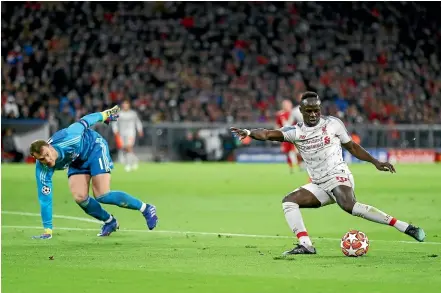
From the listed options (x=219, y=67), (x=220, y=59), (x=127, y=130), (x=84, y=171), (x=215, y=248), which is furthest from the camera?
(x=220, y=59)

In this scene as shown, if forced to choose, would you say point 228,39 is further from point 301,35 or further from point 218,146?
point 218,146

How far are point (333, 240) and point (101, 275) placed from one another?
4.36 metres

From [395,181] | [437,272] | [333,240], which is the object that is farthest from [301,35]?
[437,272]

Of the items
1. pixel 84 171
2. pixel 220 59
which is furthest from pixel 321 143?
pixel 220 59

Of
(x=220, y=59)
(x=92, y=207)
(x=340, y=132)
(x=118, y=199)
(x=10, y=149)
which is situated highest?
(x=220, y=59)

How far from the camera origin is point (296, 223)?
1149cm

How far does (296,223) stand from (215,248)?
1407 millimetres

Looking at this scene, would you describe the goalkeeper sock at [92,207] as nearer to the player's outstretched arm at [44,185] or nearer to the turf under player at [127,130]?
the player's outstretched arm at [44,185]

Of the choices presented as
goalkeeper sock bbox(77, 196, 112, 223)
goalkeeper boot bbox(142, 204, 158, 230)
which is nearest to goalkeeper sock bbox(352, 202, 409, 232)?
goalkeeper boot bbox(142, 204, 158, 230)

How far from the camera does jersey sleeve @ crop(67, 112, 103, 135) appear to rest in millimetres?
13203

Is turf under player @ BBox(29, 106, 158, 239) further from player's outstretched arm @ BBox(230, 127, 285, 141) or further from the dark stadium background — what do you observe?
the dark stadium background

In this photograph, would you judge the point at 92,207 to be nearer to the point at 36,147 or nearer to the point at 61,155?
the point at 61,155

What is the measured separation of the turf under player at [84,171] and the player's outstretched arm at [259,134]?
270 cm

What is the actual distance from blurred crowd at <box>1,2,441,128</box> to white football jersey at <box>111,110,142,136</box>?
20.6ft
